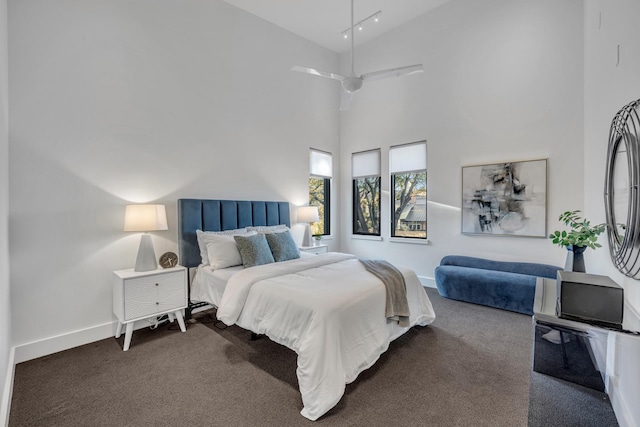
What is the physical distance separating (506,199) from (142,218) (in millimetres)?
4547

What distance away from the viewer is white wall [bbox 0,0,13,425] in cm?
184

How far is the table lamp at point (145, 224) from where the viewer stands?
9.42ft

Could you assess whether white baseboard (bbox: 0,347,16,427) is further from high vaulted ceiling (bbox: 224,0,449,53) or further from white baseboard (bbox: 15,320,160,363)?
high vaulted ceiling (bbox: 224,0,449,53)

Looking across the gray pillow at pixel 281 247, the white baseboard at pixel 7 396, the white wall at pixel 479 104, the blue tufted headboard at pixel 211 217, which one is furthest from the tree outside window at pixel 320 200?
the white baseboard at pixel 7 396

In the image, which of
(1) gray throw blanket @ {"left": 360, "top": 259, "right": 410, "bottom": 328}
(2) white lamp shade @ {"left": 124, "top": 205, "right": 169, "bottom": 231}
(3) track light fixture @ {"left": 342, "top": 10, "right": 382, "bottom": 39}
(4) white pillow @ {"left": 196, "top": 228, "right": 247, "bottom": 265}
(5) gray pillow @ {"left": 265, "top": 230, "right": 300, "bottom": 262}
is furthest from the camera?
(3) track light fixture @ {"left": 342, "top": 10, "right": 382, "bottom": 39}

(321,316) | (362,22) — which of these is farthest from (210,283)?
(362,22)

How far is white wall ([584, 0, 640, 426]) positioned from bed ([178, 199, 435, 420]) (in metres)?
1.39

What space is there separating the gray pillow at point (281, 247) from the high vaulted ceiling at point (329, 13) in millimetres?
3382

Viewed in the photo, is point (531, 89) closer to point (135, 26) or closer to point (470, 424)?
point (470, 424)

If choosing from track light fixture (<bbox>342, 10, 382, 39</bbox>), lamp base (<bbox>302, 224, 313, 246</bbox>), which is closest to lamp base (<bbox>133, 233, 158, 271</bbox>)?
lamp base (<bbox>302, 224, 313, 246</bbox>)

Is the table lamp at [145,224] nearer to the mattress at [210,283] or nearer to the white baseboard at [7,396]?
the mattress at [210,283]

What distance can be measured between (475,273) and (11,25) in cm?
556

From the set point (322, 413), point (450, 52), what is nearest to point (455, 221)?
point (450, 52)

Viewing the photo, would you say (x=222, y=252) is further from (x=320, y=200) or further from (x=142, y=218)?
(x=320, y=200)
